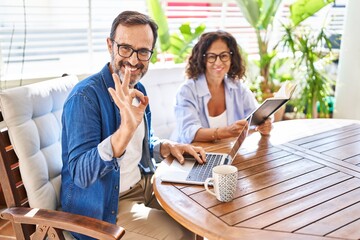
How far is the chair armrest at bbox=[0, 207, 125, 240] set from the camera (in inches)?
43.1

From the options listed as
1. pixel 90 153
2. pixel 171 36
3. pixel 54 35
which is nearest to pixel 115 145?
pixel 90 153

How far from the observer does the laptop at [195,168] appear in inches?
52.9

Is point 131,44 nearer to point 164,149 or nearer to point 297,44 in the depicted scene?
point 164,149

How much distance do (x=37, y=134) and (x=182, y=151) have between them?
0.63 metres

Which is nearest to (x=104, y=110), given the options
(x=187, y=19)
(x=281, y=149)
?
(x=281, y=149)

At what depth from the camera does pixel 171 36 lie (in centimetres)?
325

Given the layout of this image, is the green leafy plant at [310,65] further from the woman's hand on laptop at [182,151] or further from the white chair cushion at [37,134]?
the white chair cushion at [37,134]

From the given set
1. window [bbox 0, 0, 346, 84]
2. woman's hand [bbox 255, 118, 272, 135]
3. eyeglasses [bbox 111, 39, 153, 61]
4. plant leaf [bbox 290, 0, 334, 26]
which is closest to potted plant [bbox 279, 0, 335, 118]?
plant leaf [bbox 290, 0, 334, 26]

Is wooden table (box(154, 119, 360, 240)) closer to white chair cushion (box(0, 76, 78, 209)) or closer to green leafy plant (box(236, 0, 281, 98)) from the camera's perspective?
white chair cushion (box(0, 76, 78, 209))

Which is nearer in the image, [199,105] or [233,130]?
[233,130]

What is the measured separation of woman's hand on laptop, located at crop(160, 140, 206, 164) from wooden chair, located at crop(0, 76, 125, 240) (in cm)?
50

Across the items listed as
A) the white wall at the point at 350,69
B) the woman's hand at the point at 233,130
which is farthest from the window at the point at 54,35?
the white wall at the point at 350,69

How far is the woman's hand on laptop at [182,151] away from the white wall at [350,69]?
2128mm

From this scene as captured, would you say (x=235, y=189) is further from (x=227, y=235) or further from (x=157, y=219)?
(x=157, y=219)
